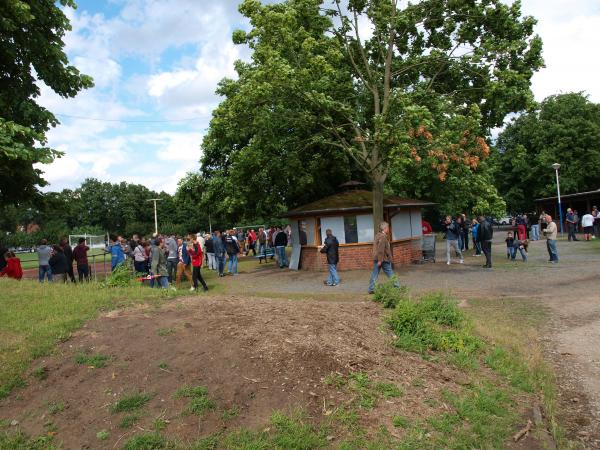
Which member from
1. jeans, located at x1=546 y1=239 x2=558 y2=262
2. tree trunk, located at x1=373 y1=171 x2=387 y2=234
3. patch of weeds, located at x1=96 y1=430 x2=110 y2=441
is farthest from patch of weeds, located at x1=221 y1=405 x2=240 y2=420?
jeans, located at x1=546 y1=239 x2=558 y2=262

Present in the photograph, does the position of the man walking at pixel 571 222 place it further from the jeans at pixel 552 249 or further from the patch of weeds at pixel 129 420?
the patch of weeds at pixel 129 420

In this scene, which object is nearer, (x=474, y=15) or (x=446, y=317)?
(x=446, y=317)

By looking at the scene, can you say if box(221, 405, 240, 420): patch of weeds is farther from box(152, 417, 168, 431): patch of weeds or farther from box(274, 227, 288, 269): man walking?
box(274, 227, 288, 269): man walking

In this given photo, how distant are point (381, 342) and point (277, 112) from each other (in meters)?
13.5

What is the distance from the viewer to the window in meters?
19.2

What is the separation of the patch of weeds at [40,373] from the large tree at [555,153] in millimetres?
40802

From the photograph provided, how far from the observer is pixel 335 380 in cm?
514

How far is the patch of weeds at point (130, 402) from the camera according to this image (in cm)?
461

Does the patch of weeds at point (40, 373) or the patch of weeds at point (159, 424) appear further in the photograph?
the patch of weeds at point (40, 373)

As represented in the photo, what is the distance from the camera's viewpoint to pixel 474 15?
18.6 meters

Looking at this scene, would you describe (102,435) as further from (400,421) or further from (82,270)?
(82,270)

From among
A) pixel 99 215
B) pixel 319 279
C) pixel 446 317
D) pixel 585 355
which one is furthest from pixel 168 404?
pixel 99 215

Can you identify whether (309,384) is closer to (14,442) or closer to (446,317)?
(14,442)

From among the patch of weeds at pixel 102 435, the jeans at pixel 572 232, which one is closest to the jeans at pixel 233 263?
the patch of weeds at pixel 102 435
